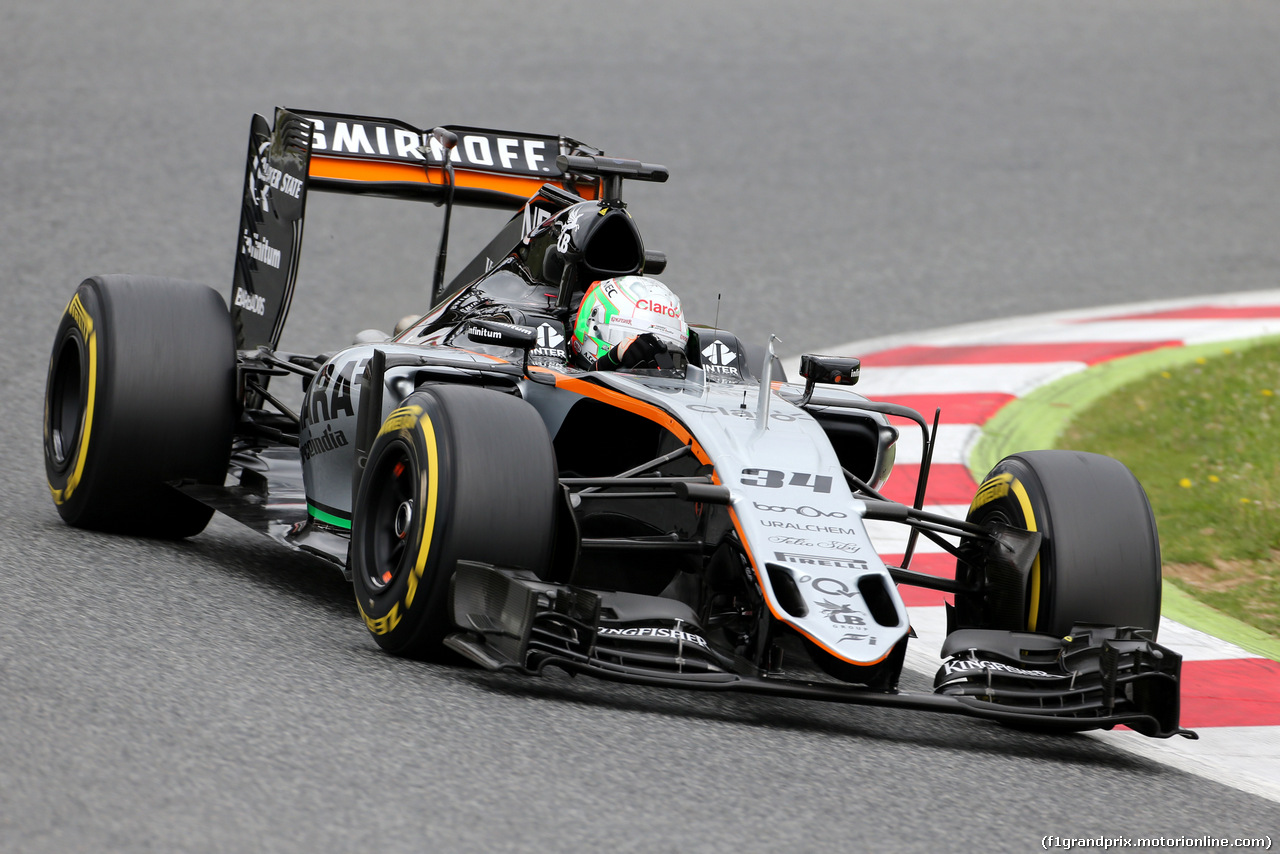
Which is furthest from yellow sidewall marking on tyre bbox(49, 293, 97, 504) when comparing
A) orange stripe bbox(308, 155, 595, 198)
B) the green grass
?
the green grass

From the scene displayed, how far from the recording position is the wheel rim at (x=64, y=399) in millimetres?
6156

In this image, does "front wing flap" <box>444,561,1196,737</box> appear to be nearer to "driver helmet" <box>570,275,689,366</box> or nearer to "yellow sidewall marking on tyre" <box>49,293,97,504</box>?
"driver helmet" <box>570,275,689,366</box>

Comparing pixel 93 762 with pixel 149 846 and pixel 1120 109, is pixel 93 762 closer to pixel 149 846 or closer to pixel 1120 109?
pixel 149 846

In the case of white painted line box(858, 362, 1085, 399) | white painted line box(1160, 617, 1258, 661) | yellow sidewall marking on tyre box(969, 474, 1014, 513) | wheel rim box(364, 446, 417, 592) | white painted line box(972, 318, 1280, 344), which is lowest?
white painted line box(1160, 617, 1258, 661)

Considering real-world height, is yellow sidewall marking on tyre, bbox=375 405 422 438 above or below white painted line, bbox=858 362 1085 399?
below

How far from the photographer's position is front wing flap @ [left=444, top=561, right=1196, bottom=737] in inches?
166

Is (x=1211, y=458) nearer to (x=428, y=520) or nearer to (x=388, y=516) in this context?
(x=388, y=516)

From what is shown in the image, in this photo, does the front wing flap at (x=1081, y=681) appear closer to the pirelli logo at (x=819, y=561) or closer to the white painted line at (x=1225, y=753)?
the white painted line at (x=1225, y=753)

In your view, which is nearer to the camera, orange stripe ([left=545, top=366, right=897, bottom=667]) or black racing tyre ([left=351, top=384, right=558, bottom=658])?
orange stripe ([left=545, top=366, right=897, bottom=667])

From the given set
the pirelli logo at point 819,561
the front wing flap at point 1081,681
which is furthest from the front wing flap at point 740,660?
the pirelli logo at point 819,561

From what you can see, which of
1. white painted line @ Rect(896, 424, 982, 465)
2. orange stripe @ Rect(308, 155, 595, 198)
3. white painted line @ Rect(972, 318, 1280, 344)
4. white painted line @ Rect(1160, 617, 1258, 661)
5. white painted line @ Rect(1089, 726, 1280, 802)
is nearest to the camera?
white painted line @ Rect(1089, 726, 1280, 802)

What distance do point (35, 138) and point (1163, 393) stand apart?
27.5 ft

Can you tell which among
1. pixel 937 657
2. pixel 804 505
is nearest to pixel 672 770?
pixel 804 505

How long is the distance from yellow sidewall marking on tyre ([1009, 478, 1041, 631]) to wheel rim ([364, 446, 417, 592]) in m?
1.82
